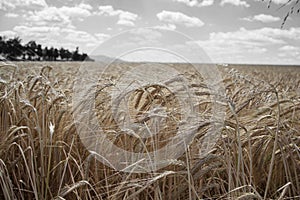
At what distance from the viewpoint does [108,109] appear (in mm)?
1823

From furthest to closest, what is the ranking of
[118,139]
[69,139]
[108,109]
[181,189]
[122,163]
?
[108,109], [69,139], [118,139], [122,163], [181,189]

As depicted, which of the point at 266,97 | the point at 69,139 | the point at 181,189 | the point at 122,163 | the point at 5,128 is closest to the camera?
the point at 181,189

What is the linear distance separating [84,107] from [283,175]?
95cm

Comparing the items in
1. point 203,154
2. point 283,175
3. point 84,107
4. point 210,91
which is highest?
point 210,91

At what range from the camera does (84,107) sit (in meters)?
1.64

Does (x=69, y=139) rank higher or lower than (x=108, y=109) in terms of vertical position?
lower

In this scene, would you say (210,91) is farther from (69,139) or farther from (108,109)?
(69,139)

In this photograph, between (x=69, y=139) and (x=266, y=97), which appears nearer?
(x=69, y=139)

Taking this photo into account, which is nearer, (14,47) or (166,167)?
(166,167)

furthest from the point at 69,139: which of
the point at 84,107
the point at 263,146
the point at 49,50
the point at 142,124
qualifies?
the point at 49,50

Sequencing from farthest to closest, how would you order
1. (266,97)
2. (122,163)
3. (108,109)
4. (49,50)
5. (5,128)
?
(49,50) → (266,97) → (108,109) → (5,128) → (122,163)

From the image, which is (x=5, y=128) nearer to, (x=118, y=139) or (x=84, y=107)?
(x=84, y=107)

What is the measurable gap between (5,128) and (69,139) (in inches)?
14.2

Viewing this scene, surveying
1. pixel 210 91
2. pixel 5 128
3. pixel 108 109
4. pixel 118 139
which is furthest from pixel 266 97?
pixel 5 128
